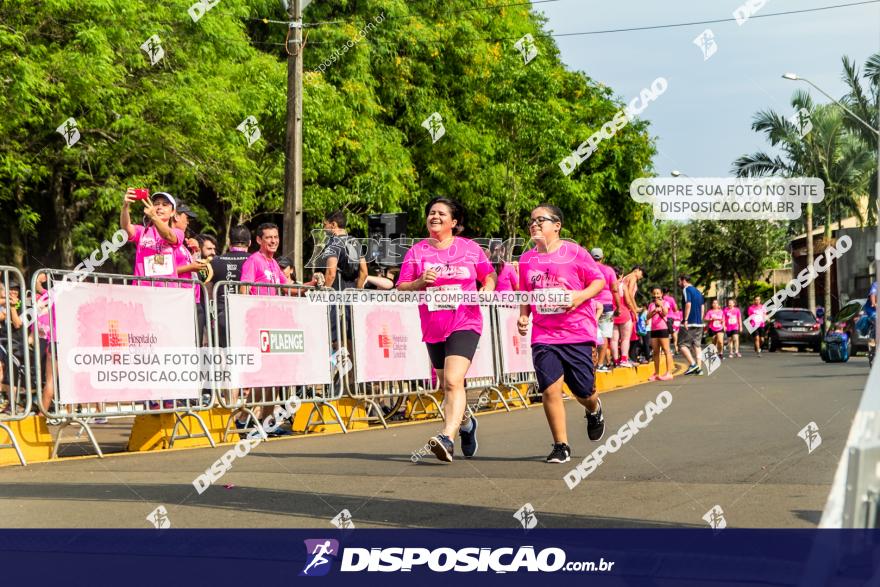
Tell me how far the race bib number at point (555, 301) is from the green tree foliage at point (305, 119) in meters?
14.3

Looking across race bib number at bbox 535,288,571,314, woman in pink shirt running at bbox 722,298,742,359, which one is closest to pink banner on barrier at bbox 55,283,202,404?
race bib number at bbox 535,288,571,314

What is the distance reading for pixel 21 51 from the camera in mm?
21641

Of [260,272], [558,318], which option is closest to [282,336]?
[260,272]

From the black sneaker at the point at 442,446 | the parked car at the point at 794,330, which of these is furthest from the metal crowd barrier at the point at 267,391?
the parked car at the point at 794,330

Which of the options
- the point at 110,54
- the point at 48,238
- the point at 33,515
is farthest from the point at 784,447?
the point at 48,238

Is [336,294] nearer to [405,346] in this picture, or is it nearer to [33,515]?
[405,346]

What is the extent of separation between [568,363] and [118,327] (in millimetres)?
3490

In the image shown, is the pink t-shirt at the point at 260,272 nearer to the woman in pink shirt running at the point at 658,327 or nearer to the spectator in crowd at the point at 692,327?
the woman in pink shirt running at the point at 658,327

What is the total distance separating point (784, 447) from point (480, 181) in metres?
26.1

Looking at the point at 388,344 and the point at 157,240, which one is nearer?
the point at 157,240

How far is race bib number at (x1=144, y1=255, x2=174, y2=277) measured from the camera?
10.7 m

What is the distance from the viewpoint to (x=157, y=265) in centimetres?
1073

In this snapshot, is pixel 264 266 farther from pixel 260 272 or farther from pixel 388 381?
pixel 388 381

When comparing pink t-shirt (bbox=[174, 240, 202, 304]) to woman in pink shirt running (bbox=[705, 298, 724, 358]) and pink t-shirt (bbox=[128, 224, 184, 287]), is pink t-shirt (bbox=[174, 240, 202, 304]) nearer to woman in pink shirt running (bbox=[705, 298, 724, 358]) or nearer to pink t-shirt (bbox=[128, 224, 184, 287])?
pink t-shirt (bbox=[128, 224, 184, 287])
